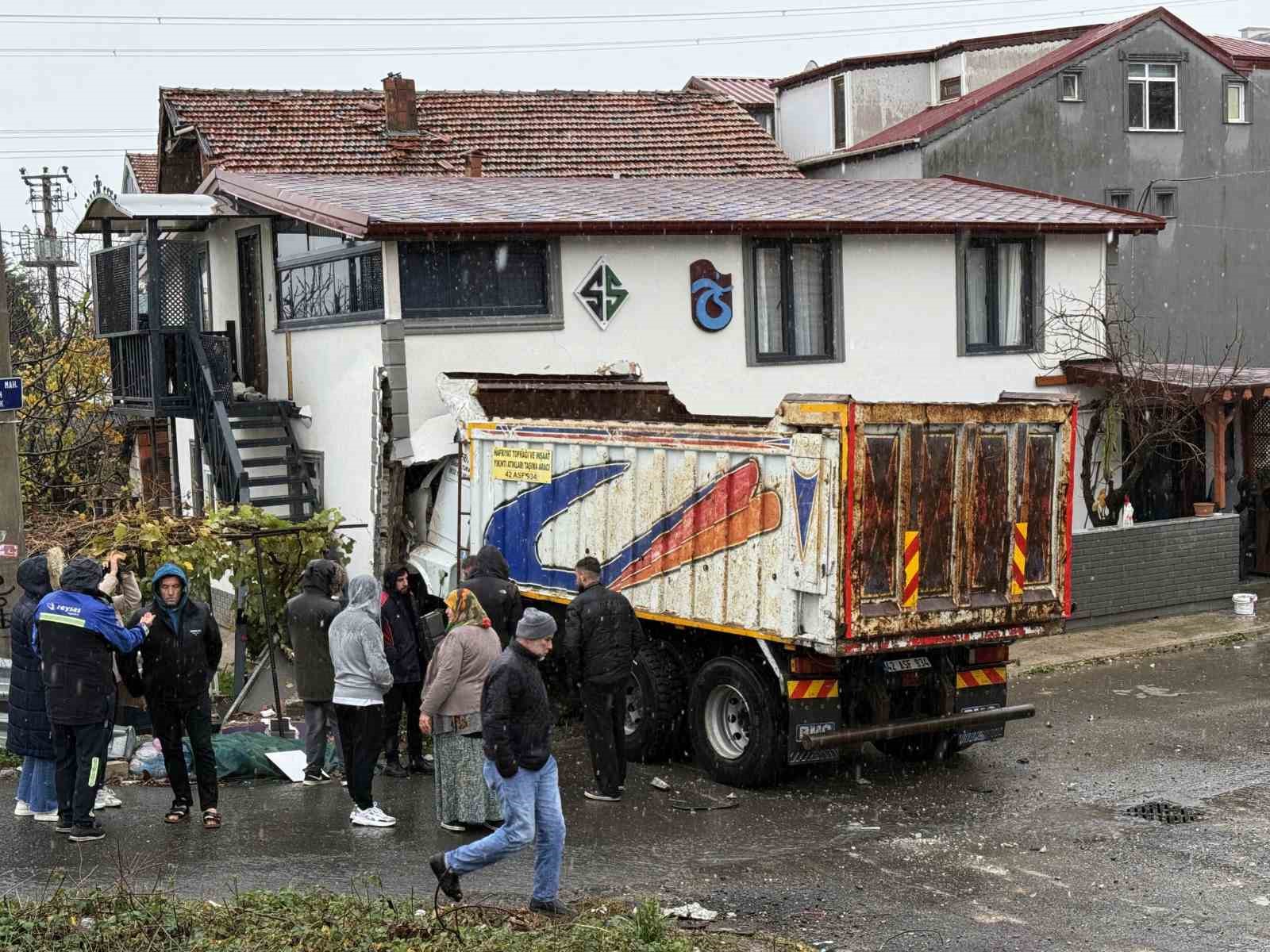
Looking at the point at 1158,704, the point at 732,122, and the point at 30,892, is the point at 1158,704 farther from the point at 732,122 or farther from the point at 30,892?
the point at 732,122

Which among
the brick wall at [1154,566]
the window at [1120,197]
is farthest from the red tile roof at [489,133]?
the brick wall at [1154,566]

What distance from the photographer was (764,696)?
Answer: 1068 cm

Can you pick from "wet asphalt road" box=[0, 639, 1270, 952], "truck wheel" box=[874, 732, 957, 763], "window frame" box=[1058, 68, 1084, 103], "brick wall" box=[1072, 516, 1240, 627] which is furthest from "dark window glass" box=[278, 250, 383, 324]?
"window frame" box=[1058, 68, 1084, 103]

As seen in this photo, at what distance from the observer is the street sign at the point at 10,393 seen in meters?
12.3

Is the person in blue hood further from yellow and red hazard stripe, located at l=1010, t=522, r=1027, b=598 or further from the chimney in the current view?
the chimney

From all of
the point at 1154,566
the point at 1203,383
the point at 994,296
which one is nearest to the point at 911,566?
the point at 1154,566

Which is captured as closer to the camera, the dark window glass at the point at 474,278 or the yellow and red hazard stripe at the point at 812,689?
the yellow and red hazard stripe at the point at 812,689

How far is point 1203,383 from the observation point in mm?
19234

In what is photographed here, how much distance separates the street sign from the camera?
1234 cm

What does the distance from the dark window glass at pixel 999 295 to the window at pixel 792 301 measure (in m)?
2.06

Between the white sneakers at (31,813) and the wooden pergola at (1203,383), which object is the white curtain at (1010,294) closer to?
the wooden pergola at (1203,383)

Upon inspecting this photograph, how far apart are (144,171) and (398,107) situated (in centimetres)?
1572

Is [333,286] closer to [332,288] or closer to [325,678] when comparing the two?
[332,288]

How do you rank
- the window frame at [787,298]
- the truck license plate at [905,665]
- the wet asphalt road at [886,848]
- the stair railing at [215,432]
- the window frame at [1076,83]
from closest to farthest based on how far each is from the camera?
the wet asphalt road at [886,848]
the truck license plate at [905,665]
the stair railing at [215,432]
the window frame at [787,298]
the window frame at [1076,83]
